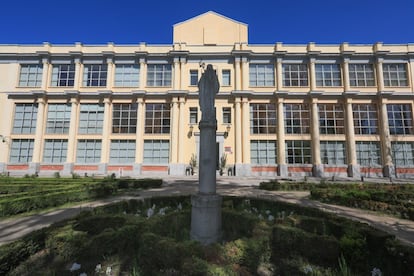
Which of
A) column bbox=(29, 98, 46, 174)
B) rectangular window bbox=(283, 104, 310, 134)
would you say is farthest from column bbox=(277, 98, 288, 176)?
column bbox=(29, 98, 46, 174)

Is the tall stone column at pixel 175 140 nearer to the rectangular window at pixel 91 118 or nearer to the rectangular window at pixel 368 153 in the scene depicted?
the rectangular window at pixel 91 118

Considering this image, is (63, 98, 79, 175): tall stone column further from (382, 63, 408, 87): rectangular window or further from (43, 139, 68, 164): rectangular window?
(382, 63, 408, 87): rectangular window

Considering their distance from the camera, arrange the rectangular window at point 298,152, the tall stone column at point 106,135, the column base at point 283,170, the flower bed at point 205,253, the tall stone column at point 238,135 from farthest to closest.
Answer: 1. the rectangular window at point 298,152
2. the tall stone column at point 106,135
3. the tall stone column at point 238,135
4. the column base at point 283,170
5. the flower bed at point 205,253

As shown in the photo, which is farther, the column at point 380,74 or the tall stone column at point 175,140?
the column at point 380,74

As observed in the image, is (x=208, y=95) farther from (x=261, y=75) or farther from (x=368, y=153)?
(x=368, y=153)

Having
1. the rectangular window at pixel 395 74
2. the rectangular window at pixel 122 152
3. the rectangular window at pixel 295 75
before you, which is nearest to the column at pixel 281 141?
the rectangular window at pixel 295 75

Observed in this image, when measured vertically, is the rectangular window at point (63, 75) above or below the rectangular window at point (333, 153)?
above

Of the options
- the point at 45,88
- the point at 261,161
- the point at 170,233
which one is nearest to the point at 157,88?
the point at 45,88

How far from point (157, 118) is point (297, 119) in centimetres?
1570

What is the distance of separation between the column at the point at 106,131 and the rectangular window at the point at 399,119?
30768mm

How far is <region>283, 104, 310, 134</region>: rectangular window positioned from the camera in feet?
79.9

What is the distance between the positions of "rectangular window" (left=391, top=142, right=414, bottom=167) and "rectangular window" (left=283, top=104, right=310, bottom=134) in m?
9.07

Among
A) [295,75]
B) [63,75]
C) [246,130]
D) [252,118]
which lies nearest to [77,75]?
[63,75]

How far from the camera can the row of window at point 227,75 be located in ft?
81.7
